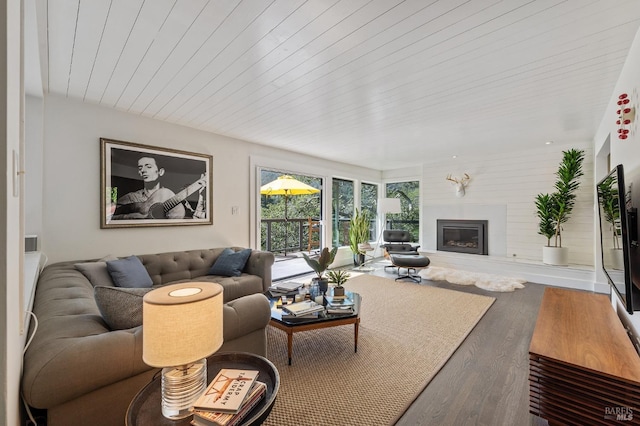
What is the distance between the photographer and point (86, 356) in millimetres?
1133

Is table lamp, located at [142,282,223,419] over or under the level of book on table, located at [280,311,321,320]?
over

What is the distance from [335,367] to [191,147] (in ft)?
10.8

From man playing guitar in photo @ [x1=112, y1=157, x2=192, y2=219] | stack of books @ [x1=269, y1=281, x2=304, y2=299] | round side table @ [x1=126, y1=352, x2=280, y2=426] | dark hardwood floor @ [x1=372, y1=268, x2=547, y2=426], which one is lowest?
dark hardwood floor @ [x1=372, y1=268, x2=547, y2=426]

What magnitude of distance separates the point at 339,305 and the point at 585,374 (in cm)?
163

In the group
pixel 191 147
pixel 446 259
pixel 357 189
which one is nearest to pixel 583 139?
pixel 446 259

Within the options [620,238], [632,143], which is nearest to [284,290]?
[620,238]

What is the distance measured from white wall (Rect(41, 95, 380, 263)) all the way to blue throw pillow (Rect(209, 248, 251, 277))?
1.83ft

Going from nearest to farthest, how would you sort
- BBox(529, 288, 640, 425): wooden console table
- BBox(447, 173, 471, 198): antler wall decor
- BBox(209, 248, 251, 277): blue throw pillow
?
BBox(529, 288, 640, 425): wooden console table
BBox(209, 248, 251, 277): blue throw pillow
BBox(447, 173, 471, 198): antler wall decor

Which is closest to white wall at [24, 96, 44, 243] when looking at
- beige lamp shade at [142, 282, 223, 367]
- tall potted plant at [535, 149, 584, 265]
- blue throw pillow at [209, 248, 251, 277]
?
blue throw pillow at [209, 248, 251, 277]

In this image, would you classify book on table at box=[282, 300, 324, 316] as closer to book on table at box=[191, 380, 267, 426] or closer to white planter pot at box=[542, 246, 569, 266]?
book on table at box=[191, 380, 267, 426]

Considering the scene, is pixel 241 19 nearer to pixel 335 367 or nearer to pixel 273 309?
pixel 273 309

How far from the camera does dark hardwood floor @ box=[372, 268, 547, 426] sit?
5.63 ft

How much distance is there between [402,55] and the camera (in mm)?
2049

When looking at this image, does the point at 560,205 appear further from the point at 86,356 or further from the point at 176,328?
the point at 86,356
